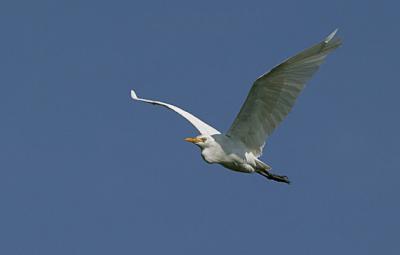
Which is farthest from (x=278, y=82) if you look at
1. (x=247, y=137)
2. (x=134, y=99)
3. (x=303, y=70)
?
(x=134, y=99)

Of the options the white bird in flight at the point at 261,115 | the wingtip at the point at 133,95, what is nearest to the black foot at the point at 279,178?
the white bird in flight at the point at 261,115

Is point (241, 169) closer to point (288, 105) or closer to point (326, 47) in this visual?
point (288, 105)

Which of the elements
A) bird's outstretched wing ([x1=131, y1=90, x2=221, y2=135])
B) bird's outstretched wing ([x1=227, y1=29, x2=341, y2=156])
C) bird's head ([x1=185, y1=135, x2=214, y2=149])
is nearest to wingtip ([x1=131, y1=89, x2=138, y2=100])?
bird's outstretched wing ([x1=131, y1=90, x2=221, y2=135])

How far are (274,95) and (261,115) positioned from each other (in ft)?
2.54

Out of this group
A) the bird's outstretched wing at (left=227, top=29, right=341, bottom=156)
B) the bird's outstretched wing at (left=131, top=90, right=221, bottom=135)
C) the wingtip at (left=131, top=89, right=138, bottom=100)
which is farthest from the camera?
the wingtip at (left=131, top=89, right=138, bottom=100)

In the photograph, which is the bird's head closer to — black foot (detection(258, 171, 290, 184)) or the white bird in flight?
the white bird in flight

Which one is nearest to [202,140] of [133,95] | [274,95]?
[274,95]

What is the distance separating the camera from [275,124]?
22750 millimetres

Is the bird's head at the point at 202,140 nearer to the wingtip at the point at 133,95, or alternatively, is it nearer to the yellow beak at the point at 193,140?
the yellow beak at the point at 193,140

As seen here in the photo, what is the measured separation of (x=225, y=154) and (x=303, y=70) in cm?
302

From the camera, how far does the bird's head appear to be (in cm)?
2305

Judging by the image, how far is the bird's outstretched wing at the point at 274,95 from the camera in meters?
21.1

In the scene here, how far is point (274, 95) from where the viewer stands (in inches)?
862

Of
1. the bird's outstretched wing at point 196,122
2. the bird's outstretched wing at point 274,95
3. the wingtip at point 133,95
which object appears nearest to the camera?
the bird's outstretched wing at point 274,95
